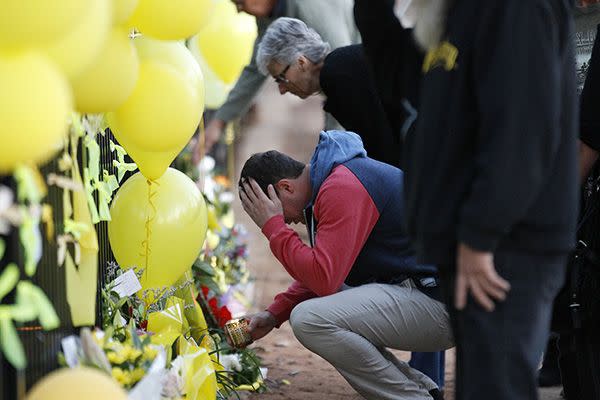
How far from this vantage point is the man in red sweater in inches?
141

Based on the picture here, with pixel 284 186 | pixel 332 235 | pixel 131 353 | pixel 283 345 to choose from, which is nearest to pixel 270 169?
pixel 284 186

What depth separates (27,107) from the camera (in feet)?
6.73

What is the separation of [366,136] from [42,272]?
2151 millimetres

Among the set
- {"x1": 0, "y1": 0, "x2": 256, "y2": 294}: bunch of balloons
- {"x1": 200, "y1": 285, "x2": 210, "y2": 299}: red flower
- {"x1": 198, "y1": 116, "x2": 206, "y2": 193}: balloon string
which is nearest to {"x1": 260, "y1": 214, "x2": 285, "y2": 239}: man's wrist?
{"x1": 0, "y1": 0, "x2": 256, "y2": 294}: bunch of balloons

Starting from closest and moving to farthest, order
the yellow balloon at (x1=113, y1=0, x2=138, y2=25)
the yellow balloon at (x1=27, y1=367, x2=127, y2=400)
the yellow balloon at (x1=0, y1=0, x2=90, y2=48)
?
the yellow balloon at (x1=0, y1=0, x2=90, y2=48) < the yellow balloon at (x1=27, y1=367, x2=127, y2=400) < the yellow balloon at (x1=113, y1=0, x2=138, y2=25)

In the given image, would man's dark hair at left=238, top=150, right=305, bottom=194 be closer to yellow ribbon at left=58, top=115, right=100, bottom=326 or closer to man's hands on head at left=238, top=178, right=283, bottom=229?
man's hands on head at left=238, top=178, right=283, bottom=229

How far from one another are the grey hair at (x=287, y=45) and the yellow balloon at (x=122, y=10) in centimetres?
185

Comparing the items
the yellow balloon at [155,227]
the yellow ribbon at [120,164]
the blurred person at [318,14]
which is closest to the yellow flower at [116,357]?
the yellow balloon at [155,227]

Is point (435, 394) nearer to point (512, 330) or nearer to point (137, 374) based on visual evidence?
point (137, 374)

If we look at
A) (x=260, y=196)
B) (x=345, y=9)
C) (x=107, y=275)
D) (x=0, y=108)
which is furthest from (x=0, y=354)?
(x=345, y=9)

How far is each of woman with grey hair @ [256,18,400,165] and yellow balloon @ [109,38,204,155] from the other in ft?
3.90

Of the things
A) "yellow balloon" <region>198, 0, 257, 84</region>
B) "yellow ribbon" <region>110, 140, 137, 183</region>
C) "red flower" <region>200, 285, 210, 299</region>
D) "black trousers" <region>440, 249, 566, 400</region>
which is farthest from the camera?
"yellow balloon" <region>198, 0, 257, 84</region>

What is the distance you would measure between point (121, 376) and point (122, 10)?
0.91 m

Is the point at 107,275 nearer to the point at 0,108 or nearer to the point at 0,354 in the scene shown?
the point at 0,354
